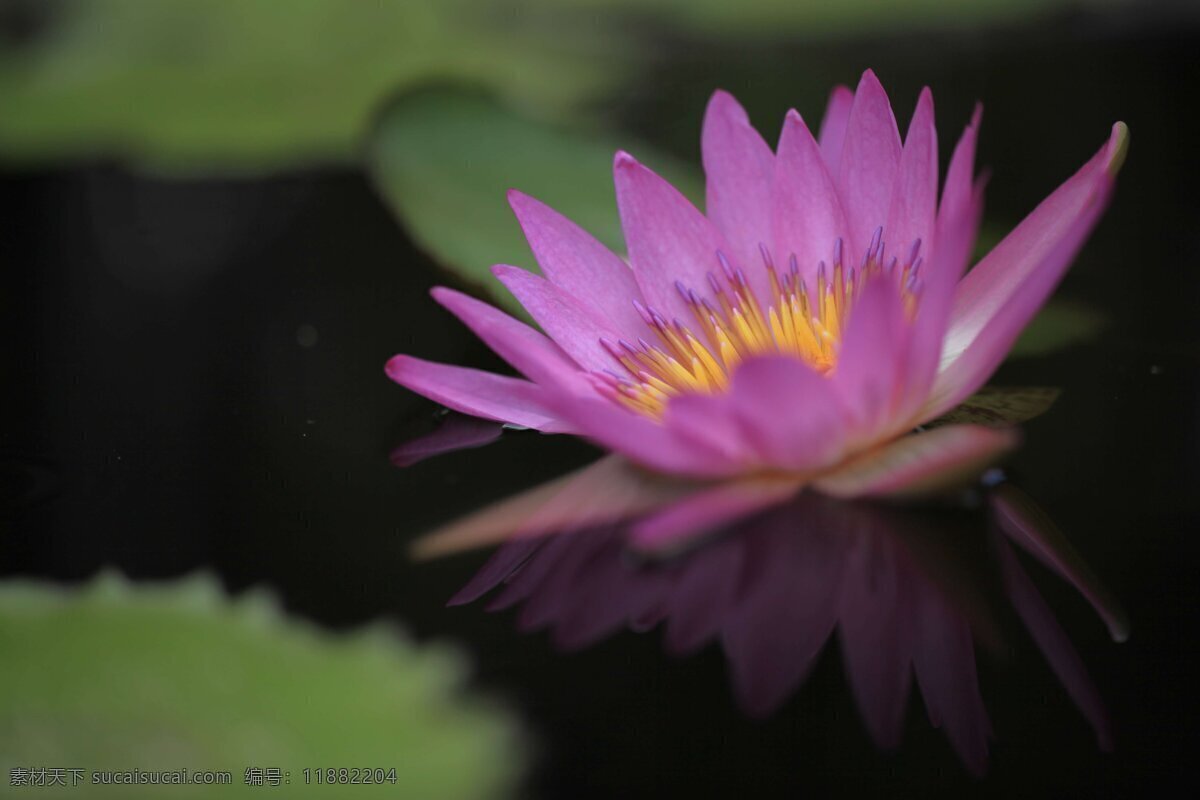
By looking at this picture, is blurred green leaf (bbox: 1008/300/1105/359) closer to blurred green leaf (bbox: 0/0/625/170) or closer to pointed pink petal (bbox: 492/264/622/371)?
pointed pink petal (bbox: 492/264/622/371)

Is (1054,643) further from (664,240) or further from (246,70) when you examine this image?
(246,70)

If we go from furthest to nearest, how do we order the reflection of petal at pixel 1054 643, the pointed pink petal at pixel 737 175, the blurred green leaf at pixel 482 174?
the blurred green leaf at pixel 482 174 < the pointed pink petal at pixel 737 175 < the reflection of petal at pixel 1054 643

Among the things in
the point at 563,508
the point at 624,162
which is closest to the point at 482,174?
the point at 624,162

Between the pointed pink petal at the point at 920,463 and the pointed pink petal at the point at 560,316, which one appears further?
the pointed pink petal at the point at 560,316

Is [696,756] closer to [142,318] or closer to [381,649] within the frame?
[381,649]

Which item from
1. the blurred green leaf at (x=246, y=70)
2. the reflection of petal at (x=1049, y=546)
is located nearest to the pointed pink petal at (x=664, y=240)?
the reflection of petal at (x=1049, y=546)

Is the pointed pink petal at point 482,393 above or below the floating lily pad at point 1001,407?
above

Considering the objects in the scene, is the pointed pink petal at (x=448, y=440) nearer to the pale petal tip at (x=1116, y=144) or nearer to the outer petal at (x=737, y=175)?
the outer petal at (x=737, y=175)

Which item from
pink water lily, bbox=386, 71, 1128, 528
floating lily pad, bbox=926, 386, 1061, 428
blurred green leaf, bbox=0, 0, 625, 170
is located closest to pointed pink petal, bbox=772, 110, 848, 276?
pink water lily, bbox=386, 71, 1128, 528
